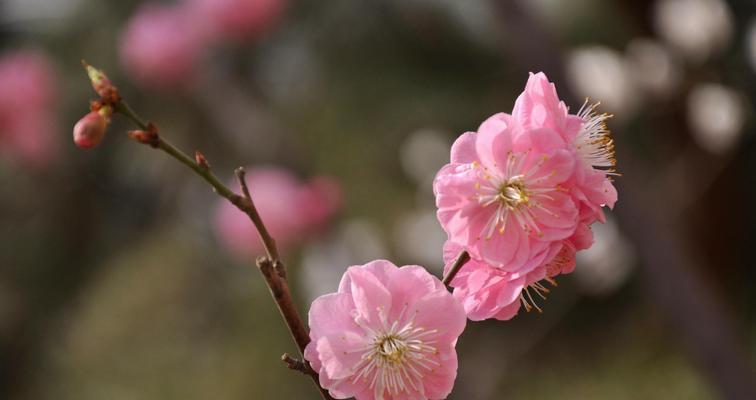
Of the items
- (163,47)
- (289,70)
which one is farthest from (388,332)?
(289,70)

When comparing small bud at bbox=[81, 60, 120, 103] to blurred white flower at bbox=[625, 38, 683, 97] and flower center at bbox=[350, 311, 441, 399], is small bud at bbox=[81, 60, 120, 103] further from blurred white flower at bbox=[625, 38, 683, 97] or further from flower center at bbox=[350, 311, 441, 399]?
blurred white flower at bbox=[625, 38, 683, 97]

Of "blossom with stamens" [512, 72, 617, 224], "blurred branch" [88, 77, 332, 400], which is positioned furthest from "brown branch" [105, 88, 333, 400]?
"blossom with stamens" [512, 72, 617, 224]

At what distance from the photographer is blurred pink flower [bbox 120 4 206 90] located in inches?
62.3

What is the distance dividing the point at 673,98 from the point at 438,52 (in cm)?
49

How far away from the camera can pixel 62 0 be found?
1993 mm

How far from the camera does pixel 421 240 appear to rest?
188 cm

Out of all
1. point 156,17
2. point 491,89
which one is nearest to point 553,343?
point 491,89

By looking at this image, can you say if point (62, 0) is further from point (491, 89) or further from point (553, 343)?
point (553, 343)

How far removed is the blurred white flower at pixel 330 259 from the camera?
1.45 metres

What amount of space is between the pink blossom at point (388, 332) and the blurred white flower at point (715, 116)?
1357 millimetres

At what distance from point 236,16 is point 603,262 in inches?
34.2

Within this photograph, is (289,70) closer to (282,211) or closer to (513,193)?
(282,211)

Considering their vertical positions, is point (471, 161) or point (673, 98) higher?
point (471, 161)

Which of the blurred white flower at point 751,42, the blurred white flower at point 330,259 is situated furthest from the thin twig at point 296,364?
the blurred white flower at point 751,42
